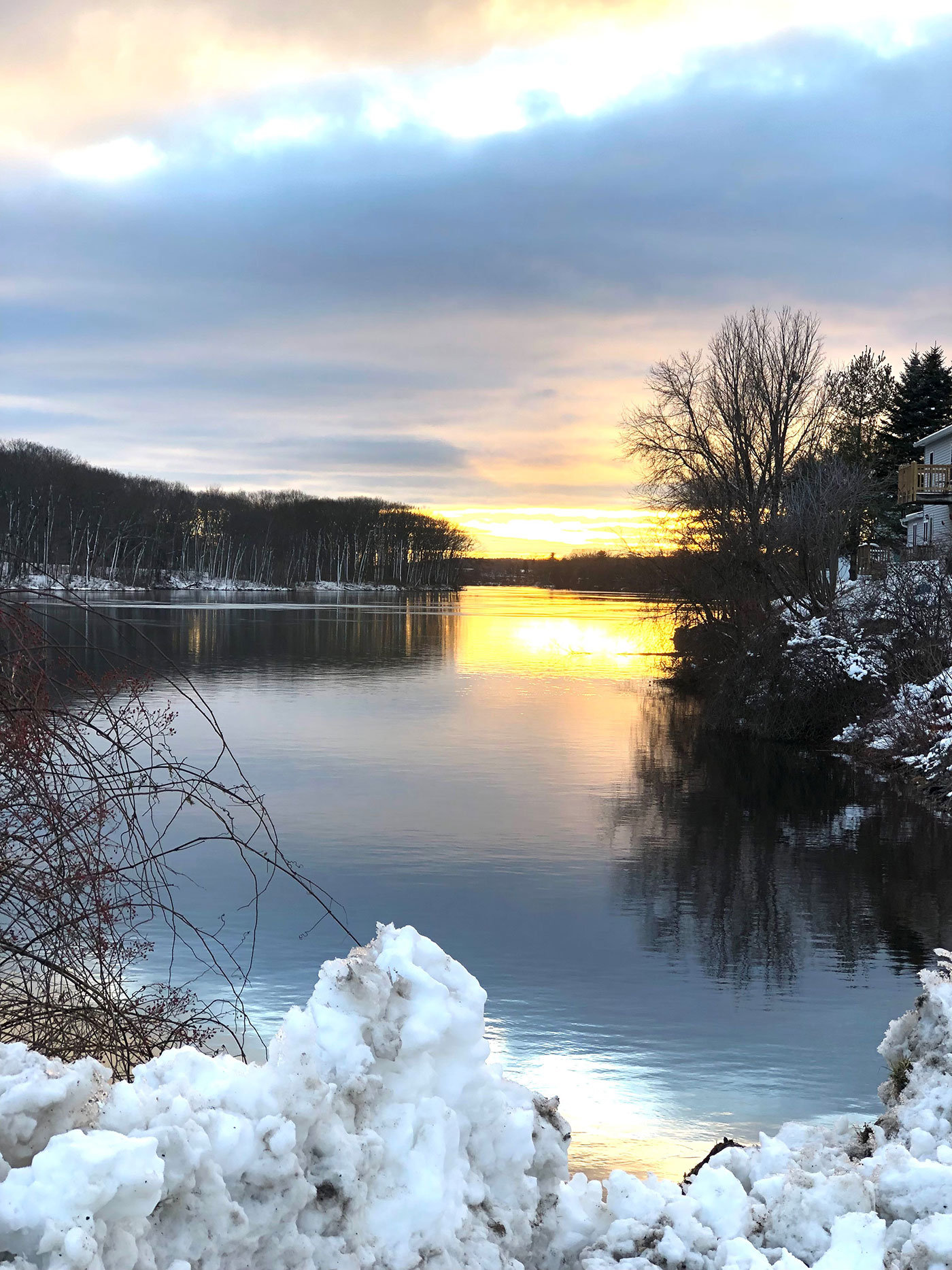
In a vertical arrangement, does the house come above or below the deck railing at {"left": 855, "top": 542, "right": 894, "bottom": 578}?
above

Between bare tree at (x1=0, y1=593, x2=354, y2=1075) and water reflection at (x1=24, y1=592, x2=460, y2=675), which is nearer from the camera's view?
Answer: bare tree at (x1=0, y1=593, x2=354, y2=1075)

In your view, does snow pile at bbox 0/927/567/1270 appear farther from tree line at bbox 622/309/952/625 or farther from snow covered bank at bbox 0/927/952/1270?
tree line at bbox 622/309/952/625

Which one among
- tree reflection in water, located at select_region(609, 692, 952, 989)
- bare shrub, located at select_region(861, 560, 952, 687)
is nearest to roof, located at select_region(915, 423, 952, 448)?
bare shrub, located at select_region(861, 560, 952, 687)

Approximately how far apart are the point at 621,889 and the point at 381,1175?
381 inches

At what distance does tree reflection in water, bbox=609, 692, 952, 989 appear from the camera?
10742 mm

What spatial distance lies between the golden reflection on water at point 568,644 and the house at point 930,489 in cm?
1062

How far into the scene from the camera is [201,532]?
452 feet

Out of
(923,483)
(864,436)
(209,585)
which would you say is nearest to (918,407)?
(864,436)

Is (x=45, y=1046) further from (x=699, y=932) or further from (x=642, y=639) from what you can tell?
(x=642, y=639)

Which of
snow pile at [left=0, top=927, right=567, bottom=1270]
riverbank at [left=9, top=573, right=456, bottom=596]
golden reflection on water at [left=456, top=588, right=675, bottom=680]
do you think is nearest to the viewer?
snow pile at [left=0, top=927, right=567, bottom=1270]

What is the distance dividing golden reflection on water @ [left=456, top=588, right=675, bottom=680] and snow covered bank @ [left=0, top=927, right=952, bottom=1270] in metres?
30.2

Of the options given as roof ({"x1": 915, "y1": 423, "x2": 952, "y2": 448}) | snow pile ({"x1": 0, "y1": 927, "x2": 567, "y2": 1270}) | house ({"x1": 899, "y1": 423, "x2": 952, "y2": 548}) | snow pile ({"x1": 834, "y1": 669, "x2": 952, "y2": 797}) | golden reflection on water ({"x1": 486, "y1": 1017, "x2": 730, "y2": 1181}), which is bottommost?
golden reflection on water ({"x1": 486, "y1": 1017, "x2": 730, "y2": 1181})

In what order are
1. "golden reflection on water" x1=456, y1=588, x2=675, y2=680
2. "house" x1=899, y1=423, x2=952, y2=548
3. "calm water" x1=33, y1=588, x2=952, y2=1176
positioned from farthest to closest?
"house" x1=899, y1=423, x2=952, y2=548 < "golden reflection on water" x1=456, y1=588, x2=675, y2=680 < "calm water" x1=33, y1=588, x2=952, y2=1176

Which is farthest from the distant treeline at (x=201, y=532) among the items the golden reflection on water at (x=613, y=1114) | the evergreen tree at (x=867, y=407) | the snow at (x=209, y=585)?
the golden reflection on water at (x=613, y=1114)
